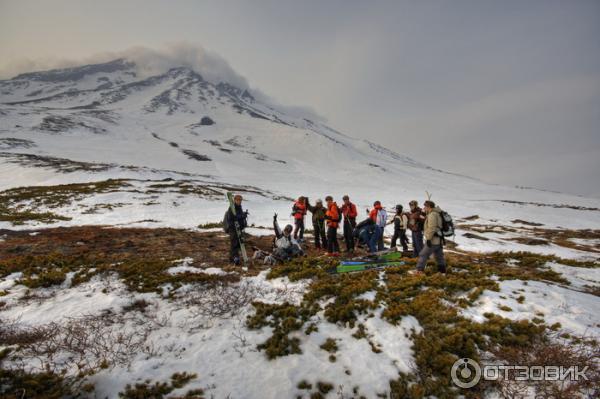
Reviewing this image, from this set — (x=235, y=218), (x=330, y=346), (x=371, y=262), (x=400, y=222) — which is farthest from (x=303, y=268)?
(x=400, y=222)

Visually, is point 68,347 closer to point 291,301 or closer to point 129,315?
point 129,315

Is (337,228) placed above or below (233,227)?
below

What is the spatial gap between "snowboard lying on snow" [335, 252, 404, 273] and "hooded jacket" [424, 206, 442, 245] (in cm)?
235

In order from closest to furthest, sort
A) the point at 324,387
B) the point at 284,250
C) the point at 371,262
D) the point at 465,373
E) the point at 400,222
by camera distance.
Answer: the point at 324,387 < the point at 465,373 < the point at 371,262 < the point at 284,250 < the point at 400,222

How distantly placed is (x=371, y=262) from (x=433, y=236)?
3034 millimetres

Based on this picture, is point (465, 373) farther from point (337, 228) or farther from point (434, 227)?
point (337, 228)

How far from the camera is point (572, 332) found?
22.7 ft

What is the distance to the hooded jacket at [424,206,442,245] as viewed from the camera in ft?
35.2

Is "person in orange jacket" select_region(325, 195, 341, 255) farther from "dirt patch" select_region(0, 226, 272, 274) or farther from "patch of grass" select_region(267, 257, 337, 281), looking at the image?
"dirt patch" select_region(0, 226, 272, 274)

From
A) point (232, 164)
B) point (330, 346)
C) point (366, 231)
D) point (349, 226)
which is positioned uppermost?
point (232, 164)

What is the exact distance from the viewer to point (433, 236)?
1073 centimetres

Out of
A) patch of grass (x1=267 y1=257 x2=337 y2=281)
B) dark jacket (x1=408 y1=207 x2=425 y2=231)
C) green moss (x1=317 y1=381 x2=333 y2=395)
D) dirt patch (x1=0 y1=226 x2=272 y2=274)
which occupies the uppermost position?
dark jacket (x1=408 y1=207 x2=425 y2=231)

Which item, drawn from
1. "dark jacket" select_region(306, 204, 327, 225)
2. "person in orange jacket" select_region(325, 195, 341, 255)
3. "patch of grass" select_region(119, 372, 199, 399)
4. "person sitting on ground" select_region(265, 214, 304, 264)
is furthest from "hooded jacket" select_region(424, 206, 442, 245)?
"patch of grass" select_region(119, 372, 199, 399)

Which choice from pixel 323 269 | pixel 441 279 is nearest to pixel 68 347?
pixel 323 269
